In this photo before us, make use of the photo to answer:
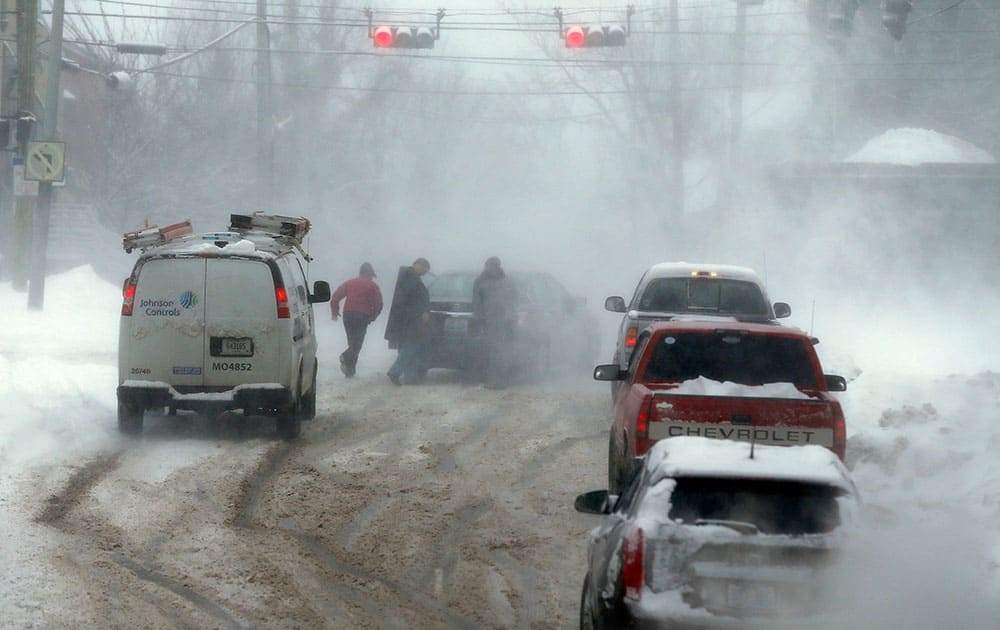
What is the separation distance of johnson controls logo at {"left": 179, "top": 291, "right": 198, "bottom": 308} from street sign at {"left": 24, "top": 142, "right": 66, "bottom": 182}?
11.7 meters

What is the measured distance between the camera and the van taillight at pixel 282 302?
1327 cm

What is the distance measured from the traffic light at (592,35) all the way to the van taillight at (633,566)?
17.1 metres

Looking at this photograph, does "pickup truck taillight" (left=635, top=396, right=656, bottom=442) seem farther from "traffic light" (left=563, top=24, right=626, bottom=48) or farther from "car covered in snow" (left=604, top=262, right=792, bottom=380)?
"traffic light" (left=563, top=24, right=626, bottom=48)

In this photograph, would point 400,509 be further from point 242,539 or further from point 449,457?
point 449,457

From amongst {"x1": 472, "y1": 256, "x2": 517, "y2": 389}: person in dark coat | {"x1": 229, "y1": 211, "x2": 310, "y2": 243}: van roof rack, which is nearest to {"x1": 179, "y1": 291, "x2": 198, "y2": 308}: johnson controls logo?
{"x1": 229, "y1": 211, "x2": 310, "y2": 243}: van roof rack

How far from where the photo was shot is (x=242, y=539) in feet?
29.7

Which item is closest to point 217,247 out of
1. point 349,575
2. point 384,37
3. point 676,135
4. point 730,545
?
point 349,575

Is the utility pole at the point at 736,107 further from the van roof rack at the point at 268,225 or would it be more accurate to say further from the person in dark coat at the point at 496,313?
the van roof rack at the point at 268,225

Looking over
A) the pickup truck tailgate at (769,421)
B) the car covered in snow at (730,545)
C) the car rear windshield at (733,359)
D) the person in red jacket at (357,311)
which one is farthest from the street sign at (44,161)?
the car covered in snow at (730,545)

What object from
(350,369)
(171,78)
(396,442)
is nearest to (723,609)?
(396,442)

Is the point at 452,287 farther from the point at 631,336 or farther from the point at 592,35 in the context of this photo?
the point at 631,336

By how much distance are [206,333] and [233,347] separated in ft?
0.97

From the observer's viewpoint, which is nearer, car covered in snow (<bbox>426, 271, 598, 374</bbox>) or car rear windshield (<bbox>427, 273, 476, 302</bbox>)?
car covered in snow (<bbox>426, 271, 598, 374</bbox>)

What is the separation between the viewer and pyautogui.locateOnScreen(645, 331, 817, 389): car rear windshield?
9250 mm
